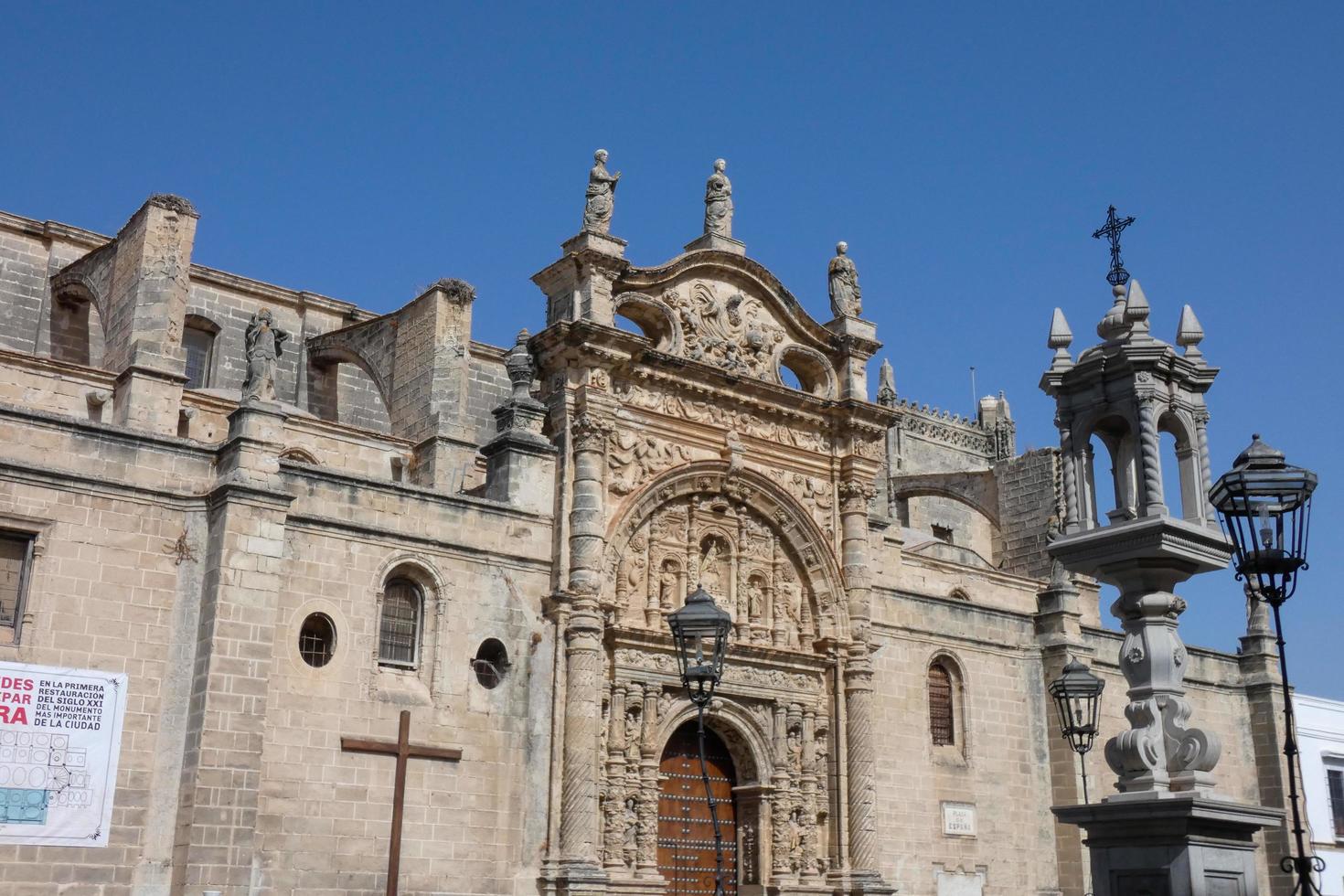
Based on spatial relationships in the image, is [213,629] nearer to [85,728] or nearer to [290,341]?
[85,728]

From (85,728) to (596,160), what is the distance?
442 inches

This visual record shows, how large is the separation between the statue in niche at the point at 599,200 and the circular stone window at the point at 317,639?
7290 mm

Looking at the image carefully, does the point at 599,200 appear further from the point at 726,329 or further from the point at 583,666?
the point at 583,666

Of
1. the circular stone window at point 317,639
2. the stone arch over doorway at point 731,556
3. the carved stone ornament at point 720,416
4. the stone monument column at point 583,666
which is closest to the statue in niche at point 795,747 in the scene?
the stone arch over doorway at point 731,556

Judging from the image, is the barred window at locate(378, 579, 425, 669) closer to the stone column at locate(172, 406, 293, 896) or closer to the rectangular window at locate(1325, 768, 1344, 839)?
the stone column at locate(172, 406, 293, 896)

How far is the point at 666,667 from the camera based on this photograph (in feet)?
67.3

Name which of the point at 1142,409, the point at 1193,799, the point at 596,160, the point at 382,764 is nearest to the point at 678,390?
the point at 596,160

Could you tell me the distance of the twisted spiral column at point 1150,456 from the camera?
10266 millimetres

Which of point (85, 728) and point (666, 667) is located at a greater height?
point (666, 667)

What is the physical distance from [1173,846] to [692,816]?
40.3ft

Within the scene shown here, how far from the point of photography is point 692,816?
20.7 metres

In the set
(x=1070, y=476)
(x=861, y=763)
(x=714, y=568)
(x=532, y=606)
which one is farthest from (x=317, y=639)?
(x=1070, y=476)

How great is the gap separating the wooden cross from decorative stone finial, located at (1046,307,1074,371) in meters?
9.74

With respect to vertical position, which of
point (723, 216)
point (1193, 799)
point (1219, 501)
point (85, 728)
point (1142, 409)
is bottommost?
point (1193, 799)
